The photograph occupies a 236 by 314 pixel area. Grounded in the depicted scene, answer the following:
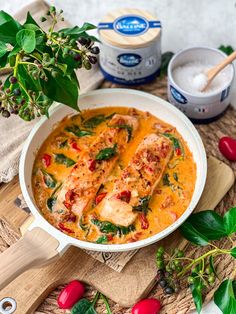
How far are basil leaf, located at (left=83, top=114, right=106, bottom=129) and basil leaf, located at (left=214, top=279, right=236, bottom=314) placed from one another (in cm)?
119

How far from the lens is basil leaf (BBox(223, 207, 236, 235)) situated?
10.3 ft

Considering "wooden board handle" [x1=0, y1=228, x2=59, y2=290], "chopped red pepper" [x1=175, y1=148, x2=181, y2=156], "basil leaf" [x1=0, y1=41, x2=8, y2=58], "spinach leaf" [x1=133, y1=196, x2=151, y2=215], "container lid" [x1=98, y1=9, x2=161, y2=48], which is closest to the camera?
"wooden board handle" [x1=0, y1=228, x2=59, y2=290]

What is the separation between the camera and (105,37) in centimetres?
378

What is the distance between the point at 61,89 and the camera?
3.23 metres

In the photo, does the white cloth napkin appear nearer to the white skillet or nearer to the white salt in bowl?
the white skillet

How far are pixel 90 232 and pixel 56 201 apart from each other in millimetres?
268

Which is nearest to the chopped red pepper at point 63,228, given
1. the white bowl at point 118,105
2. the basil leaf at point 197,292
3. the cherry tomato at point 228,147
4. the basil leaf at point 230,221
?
the white bowl at point 118,105

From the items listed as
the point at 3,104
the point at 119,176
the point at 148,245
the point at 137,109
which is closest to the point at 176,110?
the point at 137,109

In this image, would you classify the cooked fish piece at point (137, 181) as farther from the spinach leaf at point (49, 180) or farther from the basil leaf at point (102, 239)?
the spinach leaf at point (49, 180)

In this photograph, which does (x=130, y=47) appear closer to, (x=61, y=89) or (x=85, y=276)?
(x=61, y=89)

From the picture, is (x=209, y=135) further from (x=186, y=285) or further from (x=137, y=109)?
(x=186, y=285)

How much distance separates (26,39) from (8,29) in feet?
0.73

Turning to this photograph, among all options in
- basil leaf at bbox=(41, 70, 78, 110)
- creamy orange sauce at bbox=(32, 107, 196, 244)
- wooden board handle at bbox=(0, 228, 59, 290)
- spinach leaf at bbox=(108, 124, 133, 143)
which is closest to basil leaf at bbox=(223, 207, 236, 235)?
creamy orange sauce at bbox=(32, 107, 196, 244)

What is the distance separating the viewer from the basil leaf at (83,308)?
124 inches
